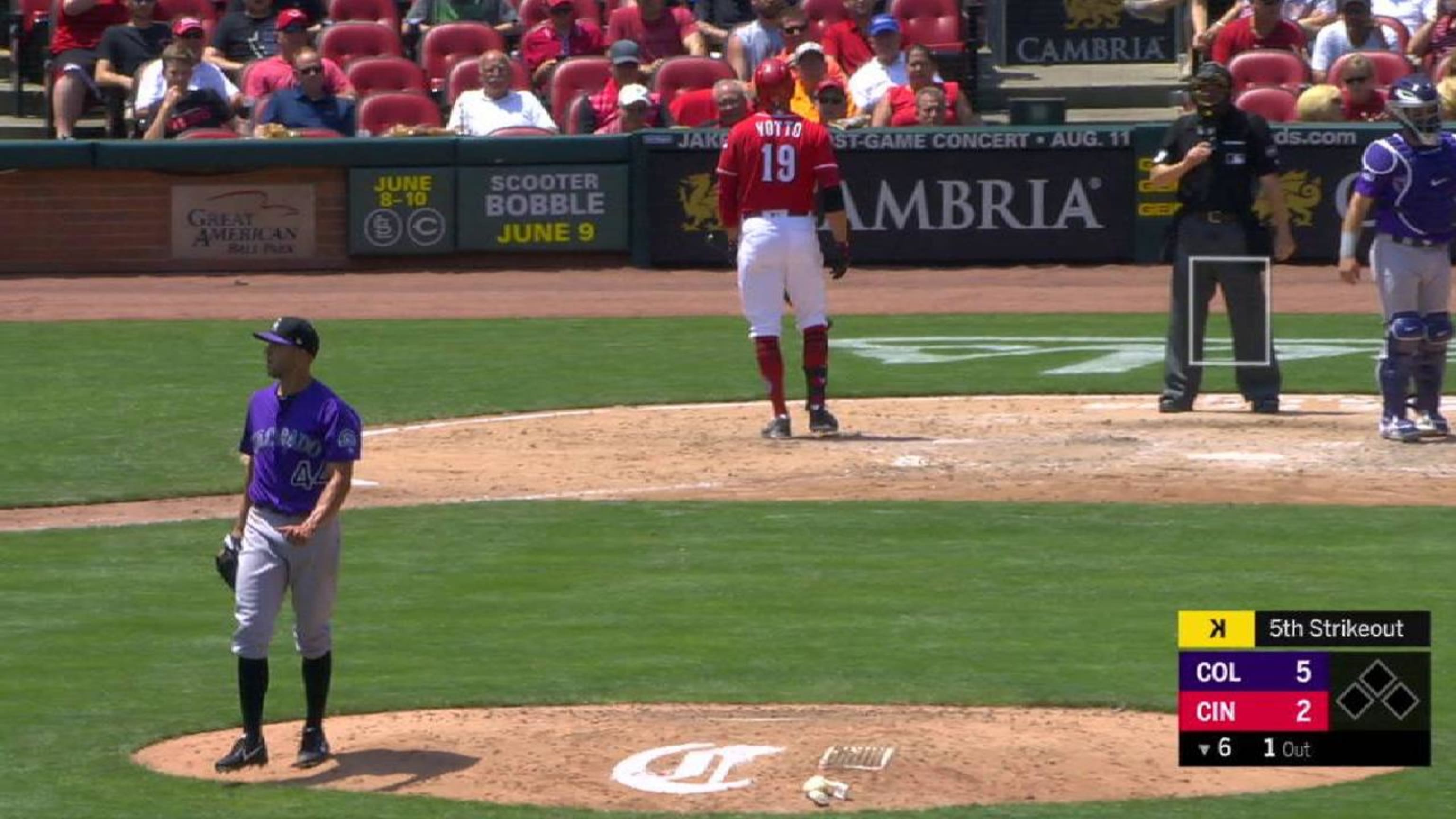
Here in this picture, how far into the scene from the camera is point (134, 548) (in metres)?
12.6

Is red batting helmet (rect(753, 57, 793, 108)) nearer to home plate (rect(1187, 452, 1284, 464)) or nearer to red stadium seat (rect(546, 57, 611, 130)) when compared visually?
home plate (rect(1187, 452, 1284, 464))

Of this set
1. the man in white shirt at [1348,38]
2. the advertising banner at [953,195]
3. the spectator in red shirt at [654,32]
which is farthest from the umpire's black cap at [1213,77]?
the spectator in red shirt at [654,32]

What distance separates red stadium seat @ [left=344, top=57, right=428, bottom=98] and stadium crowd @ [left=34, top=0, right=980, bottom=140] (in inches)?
0.7

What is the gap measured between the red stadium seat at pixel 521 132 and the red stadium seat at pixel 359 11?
3396mm

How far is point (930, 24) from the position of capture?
88.3 ft

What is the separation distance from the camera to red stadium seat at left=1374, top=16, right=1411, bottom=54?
82.8 feet

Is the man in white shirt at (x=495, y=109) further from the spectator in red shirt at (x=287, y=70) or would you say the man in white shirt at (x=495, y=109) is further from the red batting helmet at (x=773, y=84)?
the red batting helmet at (x=773, y=84)

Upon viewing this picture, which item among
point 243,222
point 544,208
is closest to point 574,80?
point 544,208

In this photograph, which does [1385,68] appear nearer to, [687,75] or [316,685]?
[687,75]

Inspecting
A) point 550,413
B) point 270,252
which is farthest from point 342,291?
point 550,413

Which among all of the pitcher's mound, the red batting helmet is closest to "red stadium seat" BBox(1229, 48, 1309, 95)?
the red batting helmet

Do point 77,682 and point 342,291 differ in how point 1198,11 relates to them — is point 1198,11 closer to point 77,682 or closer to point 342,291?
point 342,291

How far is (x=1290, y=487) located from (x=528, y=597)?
4.38 meters

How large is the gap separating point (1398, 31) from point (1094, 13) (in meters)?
4.70
